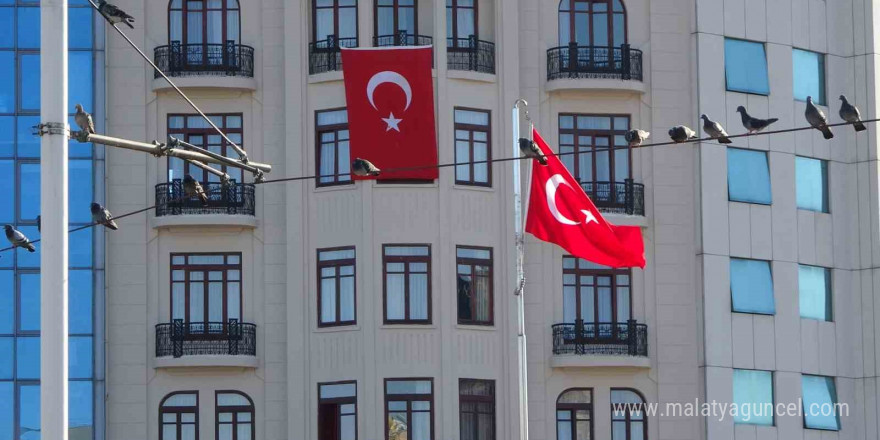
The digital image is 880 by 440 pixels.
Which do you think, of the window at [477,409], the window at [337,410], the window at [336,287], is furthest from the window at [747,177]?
the window at [337,410]

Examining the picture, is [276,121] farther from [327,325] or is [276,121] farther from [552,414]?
[552,414]

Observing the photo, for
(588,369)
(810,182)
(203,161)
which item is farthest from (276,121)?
(203,161)

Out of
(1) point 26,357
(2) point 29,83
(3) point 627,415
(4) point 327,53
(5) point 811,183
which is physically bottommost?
(3) point 627,415

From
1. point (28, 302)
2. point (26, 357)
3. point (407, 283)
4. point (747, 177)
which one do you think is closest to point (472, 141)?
point (407, 283)

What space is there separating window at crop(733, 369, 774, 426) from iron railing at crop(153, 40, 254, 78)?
1281 cm

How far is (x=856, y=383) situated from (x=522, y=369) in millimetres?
11188

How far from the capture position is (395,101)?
1663 inches

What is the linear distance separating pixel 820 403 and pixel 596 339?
5.85 m

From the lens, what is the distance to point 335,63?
1704 inches

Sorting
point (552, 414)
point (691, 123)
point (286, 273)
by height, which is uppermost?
point (691, 123)

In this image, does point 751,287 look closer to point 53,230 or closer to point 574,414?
point 574,414

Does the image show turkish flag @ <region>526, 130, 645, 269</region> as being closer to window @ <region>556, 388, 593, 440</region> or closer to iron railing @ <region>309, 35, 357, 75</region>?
window @ <region>556, 388, 593, 440</region>

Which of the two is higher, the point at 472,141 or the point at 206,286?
the point at 472,141

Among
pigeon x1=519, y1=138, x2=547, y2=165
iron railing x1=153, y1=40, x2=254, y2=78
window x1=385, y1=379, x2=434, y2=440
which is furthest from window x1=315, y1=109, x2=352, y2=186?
pigeon x1=519, y1=138, x2=547, y2=165
